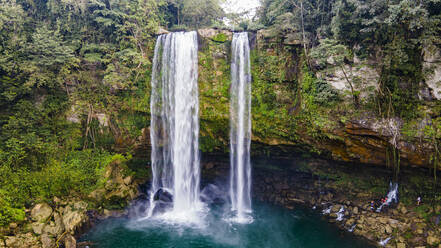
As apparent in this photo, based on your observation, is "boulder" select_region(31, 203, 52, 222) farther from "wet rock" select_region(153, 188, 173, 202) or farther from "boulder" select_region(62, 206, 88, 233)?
"wet rock" select_region(153, 188, 173, 202)

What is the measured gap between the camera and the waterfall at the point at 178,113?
41.2 feet

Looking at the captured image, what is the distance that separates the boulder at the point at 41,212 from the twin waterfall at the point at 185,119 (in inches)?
174

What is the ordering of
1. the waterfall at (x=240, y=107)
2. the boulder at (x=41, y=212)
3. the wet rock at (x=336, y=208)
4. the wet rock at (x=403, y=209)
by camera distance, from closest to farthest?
the boulder at (x=41, y=212), the wet rock at (x=403, y=209), the wet rock at (x=336, y=208), the waterfall at (x=240, y=107)

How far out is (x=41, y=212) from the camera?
9.47 m

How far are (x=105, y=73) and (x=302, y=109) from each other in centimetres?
1125

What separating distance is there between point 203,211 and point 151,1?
13.3 metres

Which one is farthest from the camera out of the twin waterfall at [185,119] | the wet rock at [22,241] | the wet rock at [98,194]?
the twin waterfall at [185,119]

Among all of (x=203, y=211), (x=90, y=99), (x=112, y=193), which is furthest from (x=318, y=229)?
(x=90, y=99)

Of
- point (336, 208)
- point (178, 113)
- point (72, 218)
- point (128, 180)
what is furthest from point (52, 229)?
point (336, 208)

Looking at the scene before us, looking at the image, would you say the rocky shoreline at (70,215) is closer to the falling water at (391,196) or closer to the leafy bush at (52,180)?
the leafy bush at (52,180)

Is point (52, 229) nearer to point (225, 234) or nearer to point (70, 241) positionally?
point (70, 241)

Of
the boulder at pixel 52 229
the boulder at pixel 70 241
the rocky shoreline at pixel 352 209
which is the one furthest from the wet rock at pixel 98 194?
the rocky shoreline at pixel 352 209

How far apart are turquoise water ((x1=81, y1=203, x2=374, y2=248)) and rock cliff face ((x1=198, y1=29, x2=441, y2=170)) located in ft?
12.1

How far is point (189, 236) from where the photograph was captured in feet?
32.9
